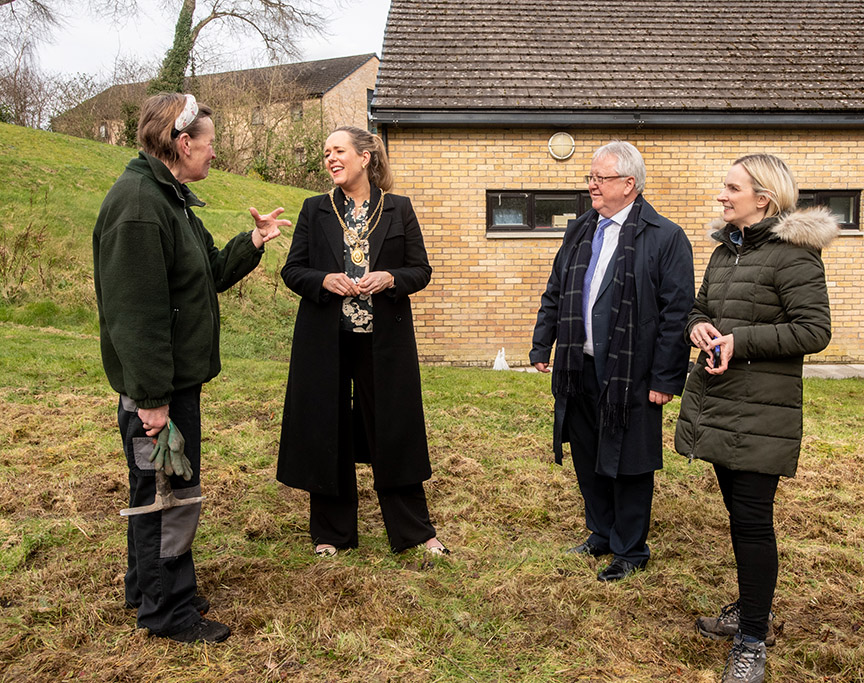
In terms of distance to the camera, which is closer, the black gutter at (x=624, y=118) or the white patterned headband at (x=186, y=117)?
the white patterned headband at (x=186, y=117)

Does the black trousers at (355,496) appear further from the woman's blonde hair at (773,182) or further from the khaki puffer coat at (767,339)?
the woman's blonde hair at (773,182)

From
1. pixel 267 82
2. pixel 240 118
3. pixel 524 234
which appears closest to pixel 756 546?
pixel 524 234

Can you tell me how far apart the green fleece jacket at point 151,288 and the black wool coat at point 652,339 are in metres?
1.93

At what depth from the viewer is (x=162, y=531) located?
116 inches

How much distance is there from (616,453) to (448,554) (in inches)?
42.3

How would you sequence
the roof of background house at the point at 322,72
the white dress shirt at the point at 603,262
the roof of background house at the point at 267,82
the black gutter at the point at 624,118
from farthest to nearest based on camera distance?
the roof of background house at the point at 322,72, the roof of background house at the point at 267,82, the black gutter at the point at 624,118, the white dress shirt at the point at 603,262

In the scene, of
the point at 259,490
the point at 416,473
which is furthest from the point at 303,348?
the point at 259,490

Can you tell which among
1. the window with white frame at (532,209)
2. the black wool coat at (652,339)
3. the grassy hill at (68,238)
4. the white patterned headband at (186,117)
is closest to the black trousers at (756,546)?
the black wool coat at (652,339)

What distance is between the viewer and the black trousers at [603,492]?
375 centimetres

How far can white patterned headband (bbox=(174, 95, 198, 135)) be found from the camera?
2957mm

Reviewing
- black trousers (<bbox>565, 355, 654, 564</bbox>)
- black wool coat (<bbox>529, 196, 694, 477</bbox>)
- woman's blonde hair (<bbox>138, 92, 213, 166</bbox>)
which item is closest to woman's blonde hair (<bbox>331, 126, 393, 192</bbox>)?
woman's blonde hair (<bbox>138, 92, 213, 166</bbox>)

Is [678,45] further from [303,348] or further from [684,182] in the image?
[303,348]

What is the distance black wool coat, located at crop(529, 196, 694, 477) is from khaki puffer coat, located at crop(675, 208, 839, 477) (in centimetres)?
48

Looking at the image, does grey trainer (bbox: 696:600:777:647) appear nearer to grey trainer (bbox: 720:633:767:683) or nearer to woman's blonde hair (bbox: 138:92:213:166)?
grey trainer (bbox: 720:633:767:683)
